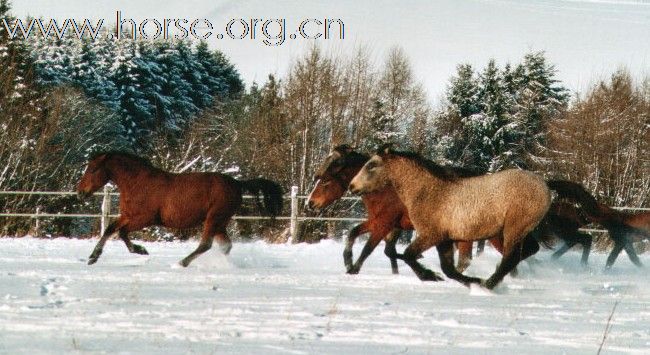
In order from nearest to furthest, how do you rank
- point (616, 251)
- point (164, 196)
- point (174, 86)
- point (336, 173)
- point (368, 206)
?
point (368, 206) → point (164, 196) → point (336, 173) → point (616, 251) → point (174, 86)

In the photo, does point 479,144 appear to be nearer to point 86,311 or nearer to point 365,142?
point 365,142

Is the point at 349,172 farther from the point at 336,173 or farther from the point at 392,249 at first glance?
the point at 392,249

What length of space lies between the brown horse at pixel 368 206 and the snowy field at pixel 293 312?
37 cm

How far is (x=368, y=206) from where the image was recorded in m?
9.23

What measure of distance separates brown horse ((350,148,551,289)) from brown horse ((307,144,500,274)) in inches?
39.1

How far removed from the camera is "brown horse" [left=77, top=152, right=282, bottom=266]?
9.66 meters

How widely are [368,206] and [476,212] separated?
1.97 metres

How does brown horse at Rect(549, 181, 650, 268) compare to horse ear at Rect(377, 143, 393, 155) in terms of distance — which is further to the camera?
brown horse at Rect(549, 181, 650, 268)

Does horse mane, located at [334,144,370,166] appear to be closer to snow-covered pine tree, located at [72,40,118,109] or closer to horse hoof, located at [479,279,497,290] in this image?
horse hoof, located at [479,279,497,290]

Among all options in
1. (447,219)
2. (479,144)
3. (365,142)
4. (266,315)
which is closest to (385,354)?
(266,315)

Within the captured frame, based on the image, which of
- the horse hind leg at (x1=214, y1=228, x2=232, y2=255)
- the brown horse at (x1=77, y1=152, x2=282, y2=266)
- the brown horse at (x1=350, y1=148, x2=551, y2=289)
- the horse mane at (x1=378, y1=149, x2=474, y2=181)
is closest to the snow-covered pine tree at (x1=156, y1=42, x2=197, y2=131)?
the brown horse at (x1=77, y1=152, x2=282, y2=266)

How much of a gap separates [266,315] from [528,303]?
2574 mm

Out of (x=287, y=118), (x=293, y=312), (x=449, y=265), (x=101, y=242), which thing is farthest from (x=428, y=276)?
(x=287, y=118)

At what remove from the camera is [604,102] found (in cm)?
3312
